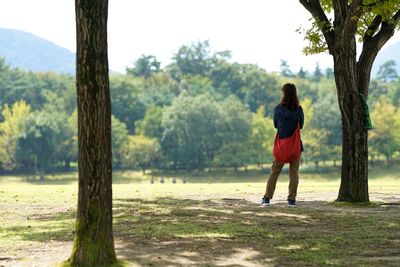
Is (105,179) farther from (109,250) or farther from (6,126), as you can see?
(6,126)

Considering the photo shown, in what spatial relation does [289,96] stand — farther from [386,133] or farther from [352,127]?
[386,133]

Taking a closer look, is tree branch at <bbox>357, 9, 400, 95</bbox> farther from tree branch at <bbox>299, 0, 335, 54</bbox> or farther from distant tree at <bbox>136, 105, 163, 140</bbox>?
distant tree at <bbox>136, 105, 163, 140</bbox>

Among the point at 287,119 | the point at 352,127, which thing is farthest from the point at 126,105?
the point at 287,119

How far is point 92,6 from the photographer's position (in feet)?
25.6

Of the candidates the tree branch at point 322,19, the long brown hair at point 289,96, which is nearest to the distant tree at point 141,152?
the tree branch at point 322,19

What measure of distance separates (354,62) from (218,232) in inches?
243

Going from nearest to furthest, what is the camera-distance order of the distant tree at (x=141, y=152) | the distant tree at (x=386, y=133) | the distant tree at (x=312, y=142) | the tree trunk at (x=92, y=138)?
the tree trunk at (x=92, y=138)
the distant tree at (x=386, y=133)
the distant tree at (x=312, y=142)
the distant tree at (x=141, y=152)

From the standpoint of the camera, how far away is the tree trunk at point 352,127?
48.6 ft

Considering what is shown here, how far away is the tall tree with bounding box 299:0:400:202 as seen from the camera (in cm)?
1457

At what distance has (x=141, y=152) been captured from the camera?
9938cm

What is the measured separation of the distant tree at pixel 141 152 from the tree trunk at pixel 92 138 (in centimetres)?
9116

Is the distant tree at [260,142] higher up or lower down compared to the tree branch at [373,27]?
higher up

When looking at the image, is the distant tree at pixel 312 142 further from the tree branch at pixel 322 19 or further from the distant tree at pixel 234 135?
the tree branch at pixel 322 19

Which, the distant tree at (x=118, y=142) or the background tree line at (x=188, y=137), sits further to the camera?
the distant tree at (x=118, y=142)
